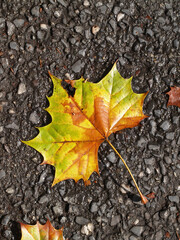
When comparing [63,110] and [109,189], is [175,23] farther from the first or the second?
[109,189]

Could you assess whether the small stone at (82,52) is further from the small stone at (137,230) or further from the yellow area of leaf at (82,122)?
the small stone at (137,230)

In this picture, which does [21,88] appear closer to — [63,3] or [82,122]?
[82,122]

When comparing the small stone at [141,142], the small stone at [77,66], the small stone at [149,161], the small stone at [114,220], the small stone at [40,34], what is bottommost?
the small stone at [114,220]

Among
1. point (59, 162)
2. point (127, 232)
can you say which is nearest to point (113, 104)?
point (59, 162)

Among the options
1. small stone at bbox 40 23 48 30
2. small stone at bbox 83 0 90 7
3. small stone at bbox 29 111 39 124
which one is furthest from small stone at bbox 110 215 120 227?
small stone at bbox 83 0 90 7

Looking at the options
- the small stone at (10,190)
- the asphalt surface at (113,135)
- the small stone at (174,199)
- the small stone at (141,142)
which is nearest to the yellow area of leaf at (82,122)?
the asphalt surface at (113,135)

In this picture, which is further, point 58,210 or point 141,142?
point 141,142

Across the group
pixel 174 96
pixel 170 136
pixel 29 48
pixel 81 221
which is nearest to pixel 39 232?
pixel 81 221
